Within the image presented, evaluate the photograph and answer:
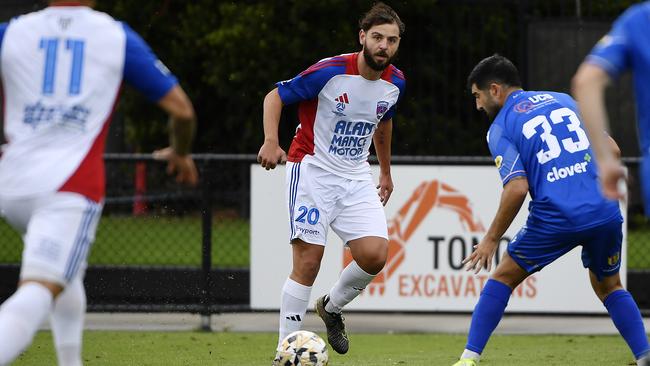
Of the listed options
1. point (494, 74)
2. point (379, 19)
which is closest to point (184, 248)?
point (379, 19)

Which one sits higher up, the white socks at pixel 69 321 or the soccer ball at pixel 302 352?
the white socks at pixel 69 321

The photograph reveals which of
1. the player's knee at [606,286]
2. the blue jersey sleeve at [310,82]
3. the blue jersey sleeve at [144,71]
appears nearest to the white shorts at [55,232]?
the blue jersey sleeve at [144,71]

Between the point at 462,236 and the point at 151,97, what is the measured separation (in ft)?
18.5

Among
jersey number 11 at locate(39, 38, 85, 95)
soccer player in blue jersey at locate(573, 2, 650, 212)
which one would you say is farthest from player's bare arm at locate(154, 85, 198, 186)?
soccer player in blue jersey at locate(573, 2, 650, 212)

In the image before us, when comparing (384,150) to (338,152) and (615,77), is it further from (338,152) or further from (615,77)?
(615,77)

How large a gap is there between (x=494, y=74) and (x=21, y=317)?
10.6 ft

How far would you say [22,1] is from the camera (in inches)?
760

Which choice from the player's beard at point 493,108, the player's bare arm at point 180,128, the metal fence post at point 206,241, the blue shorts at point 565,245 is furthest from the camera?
the metal fence post at point 206,241

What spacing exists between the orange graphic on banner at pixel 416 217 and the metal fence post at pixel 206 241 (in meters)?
1.43

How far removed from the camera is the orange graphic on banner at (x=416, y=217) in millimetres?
10148

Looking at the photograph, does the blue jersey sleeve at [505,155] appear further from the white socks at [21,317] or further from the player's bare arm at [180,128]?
the white socks at [21,317]

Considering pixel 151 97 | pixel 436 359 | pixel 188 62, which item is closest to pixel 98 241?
pixel 436 359

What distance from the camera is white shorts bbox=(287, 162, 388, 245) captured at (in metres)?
7.41

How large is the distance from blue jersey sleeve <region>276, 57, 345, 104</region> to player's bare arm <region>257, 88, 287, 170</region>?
0.21 ft
